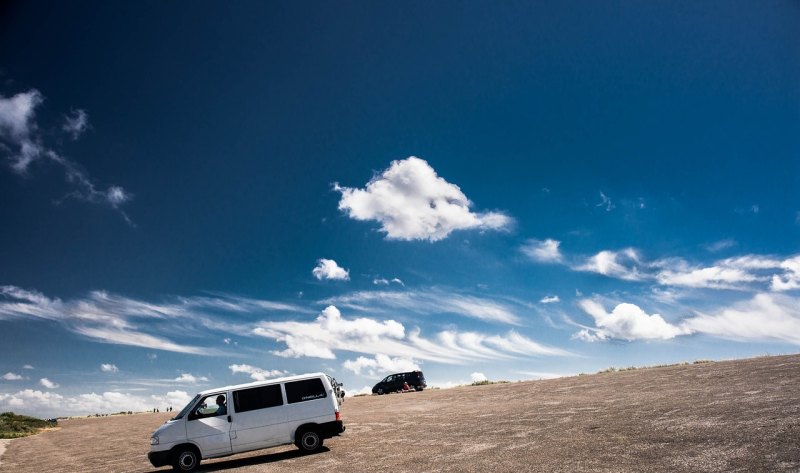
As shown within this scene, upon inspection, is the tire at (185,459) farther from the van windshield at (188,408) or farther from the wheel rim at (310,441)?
the wheel rim at (310,441)

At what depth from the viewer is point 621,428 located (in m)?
11.9

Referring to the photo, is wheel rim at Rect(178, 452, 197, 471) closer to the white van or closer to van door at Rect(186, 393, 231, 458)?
the white van

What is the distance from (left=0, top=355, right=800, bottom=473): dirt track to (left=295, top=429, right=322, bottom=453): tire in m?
0.33

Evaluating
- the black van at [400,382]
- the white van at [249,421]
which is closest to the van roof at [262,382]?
the white van at [249,421]

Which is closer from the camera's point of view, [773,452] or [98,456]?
[773,452]

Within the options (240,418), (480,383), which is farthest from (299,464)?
(480,383)

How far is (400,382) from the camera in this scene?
3959cm

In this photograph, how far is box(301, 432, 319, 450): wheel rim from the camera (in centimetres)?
1356

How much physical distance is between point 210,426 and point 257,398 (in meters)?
1.46

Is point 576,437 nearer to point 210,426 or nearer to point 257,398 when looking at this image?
point 257,398

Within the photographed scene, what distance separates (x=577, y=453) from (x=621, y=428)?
281cm

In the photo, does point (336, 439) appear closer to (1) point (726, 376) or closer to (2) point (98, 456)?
(2) point (98, 456)

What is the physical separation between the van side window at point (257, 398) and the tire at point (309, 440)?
1153 mm

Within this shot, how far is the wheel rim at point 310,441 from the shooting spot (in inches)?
534
